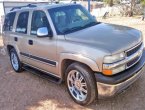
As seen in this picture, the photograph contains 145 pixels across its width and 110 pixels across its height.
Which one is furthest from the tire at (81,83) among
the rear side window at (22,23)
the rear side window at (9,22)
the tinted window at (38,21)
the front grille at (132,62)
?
the rear side window at (9,22)

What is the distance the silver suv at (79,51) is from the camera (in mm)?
4133

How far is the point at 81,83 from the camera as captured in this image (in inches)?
183

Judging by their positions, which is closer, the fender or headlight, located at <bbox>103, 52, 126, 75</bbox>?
headlight, located at <bbox>103, 52, 126, 75</bbox>

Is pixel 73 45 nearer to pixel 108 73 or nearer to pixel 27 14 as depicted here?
pixel 108 73

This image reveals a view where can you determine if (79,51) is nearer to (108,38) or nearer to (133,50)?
(108,38)

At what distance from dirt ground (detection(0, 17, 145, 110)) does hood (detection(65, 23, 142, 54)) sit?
Answer: 1.17 meters

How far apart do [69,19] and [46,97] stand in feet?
6.15

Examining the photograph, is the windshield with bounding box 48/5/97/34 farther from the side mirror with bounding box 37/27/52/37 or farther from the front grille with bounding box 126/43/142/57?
the front grille with bounding box 126/43/142/57

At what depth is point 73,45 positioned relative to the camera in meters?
4.57

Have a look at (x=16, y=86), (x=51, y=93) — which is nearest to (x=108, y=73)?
(x=51, y=93)

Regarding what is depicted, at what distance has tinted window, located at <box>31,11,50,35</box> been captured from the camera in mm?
5396

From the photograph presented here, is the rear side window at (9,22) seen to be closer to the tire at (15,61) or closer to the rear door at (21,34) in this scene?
the rear door at (21,34)

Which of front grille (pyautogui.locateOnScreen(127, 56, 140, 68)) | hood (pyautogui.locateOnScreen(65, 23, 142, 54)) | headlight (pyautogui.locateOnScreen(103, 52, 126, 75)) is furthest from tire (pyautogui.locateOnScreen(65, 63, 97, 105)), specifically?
front grille (pyautogui.locateOnScreen(127, 56, 140, 68))

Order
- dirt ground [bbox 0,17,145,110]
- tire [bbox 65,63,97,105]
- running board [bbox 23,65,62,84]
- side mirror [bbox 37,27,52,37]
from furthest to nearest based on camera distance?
running board [bbox 23,65,62,84]
side mirror [bbox 37,27,52,37]
dirt ground [bbox 0,17,145,110]
tire [bbox 65,63,97,105]
